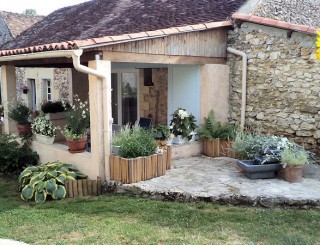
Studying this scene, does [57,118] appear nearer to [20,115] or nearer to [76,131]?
[20,115]

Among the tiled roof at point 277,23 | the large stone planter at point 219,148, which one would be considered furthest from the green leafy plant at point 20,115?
the tiled roof at point 277,23

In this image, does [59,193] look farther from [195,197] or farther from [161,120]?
[161,120]

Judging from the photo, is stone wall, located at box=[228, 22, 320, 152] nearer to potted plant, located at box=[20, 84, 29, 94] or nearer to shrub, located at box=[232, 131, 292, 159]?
shrub, located at box=[232, 131, 292, 159]

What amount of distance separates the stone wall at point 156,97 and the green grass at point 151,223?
4828 millimetres

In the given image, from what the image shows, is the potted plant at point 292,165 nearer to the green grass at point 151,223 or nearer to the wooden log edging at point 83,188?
the green grass at point 151,223

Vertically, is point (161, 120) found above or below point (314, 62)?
below

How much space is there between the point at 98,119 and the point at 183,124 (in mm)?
2260

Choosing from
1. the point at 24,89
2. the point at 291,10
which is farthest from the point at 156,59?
the point at 24,89

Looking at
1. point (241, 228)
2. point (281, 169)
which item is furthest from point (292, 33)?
point (241, 228)

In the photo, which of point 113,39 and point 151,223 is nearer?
point 151,223

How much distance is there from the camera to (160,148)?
23.3 ft

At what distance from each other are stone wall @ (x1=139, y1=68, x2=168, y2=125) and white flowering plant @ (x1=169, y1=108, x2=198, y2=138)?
2.30m

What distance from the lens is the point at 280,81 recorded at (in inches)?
303

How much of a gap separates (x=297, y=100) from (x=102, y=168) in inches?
170
